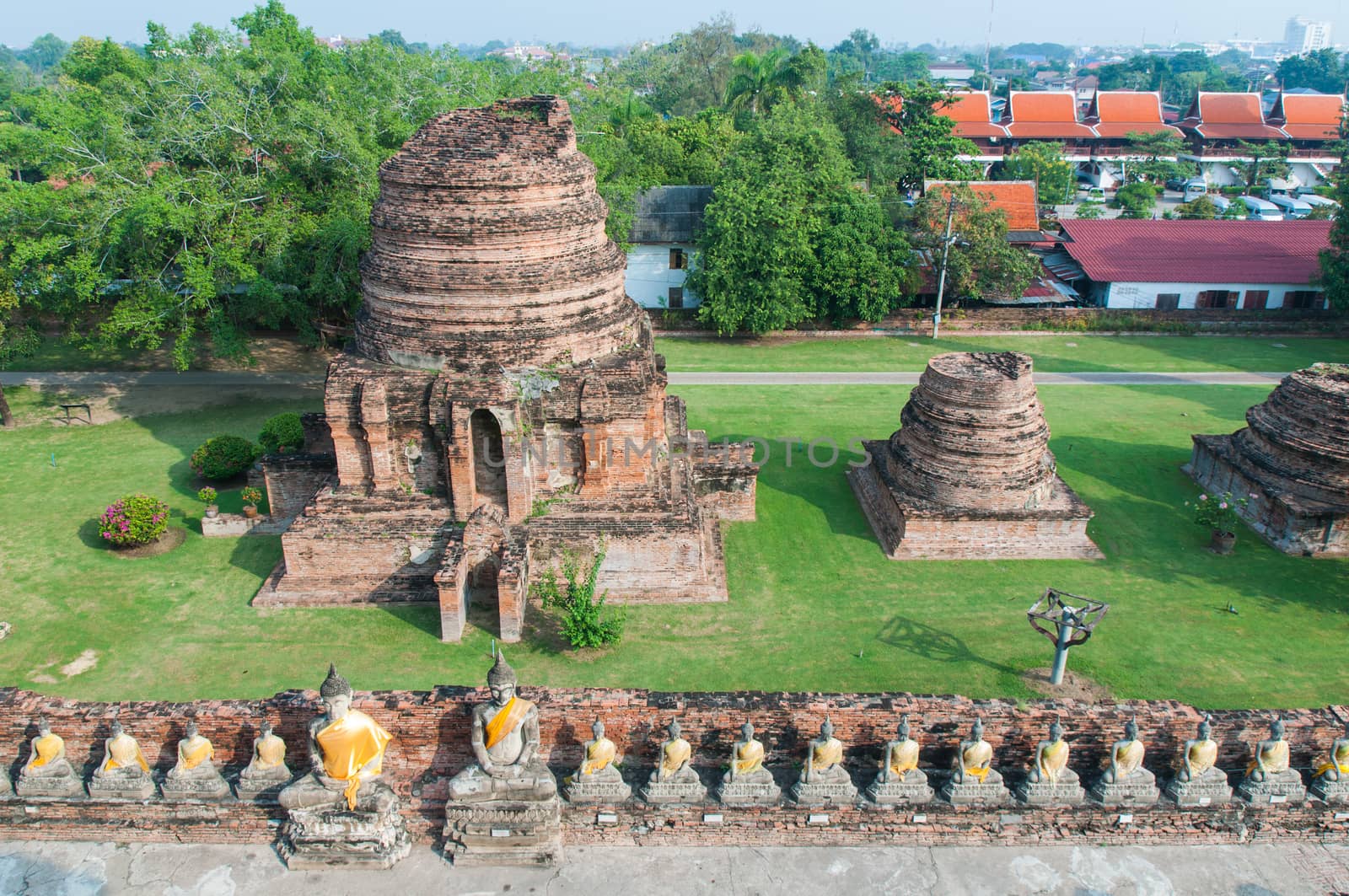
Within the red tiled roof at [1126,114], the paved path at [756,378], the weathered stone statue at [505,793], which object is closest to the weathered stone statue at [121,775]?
the weathered stone statue at [505,793]

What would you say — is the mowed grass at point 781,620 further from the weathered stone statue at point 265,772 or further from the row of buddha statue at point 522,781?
the weathered stone statue at point 265,772

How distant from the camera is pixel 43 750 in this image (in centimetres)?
1162

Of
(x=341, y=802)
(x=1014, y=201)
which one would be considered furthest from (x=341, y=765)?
(x=1014, y=201)

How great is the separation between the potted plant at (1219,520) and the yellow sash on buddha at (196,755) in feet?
61.7

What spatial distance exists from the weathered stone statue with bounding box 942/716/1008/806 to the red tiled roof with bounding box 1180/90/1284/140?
8147 cm

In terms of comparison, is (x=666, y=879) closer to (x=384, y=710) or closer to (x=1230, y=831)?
(x=384, y=710)

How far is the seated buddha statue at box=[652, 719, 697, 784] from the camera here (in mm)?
11430

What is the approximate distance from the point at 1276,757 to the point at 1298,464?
1165cm

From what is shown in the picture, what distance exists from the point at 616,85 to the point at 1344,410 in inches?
1614

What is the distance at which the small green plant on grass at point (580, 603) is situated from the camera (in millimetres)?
16406

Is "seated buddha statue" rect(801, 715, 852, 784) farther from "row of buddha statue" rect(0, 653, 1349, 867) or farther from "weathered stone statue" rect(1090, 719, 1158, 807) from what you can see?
"weathered stone statue" rect(1090, 719, 1158, 807)

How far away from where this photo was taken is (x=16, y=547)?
786 inches

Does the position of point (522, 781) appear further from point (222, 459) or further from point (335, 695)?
point (222, 459)

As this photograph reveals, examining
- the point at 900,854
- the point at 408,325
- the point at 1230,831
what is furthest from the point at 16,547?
the point at 1230,831
